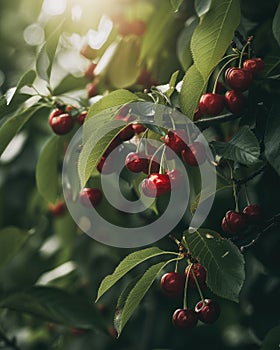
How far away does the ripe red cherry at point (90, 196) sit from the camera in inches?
59.4

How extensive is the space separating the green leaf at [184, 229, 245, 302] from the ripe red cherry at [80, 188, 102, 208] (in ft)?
1.37

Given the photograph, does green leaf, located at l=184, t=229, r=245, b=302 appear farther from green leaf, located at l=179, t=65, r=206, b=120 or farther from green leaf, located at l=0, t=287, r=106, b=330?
green leaf, located at l=0, t=287, r=106, b=330

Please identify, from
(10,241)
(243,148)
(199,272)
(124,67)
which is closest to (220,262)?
(199,272)

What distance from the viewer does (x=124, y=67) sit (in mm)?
1829

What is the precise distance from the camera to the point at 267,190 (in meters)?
1.57

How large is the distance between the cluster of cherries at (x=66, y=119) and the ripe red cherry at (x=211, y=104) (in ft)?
1.08

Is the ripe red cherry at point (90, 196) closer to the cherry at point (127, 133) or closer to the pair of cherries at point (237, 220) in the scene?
the cherry at point (127, 133)

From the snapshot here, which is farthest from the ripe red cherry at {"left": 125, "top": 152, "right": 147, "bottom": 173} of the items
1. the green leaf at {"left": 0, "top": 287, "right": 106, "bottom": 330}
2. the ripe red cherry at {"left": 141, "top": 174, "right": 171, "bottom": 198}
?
the green leaf at {"left": 0, "top": 287, "right": 106, "bottom": 330}

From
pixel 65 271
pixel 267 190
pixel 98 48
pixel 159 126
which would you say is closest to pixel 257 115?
pixel 159 126

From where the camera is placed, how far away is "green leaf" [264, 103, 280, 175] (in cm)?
112

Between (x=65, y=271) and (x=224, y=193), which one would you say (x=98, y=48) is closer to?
(x=224, y=193)

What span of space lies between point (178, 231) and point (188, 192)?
1.23 ft

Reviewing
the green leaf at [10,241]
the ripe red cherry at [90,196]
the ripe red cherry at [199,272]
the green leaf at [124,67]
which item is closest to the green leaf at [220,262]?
the ripe red cherry at [199,272]

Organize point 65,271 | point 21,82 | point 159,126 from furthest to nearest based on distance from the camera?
point 65,271 < point 21,82 < point 159,126
